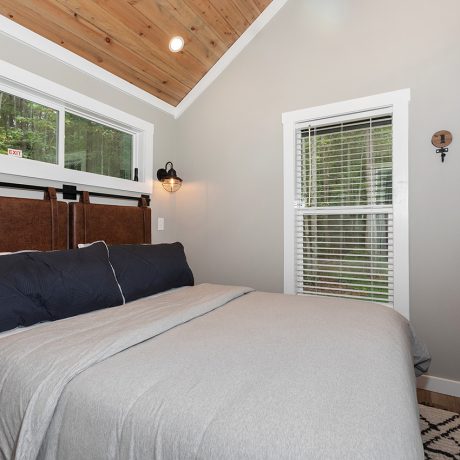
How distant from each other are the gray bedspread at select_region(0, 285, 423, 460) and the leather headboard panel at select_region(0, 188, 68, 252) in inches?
32.3

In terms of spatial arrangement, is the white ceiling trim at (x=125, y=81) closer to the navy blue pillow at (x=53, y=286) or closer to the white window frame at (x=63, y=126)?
the white window frame at (x=63, y=126)

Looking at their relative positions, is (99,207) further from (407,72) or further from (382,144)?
(407,72)

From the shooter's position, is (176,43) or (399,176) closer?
(399,176)

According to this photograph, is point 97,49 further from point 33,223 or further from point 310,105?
point 310,105

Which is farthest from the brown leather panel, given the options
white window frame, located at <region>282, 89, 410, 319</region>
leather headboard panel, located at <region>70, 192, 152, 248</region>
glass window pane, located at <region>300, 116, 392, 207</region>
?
white window frame, located at <region>282, 89, 410, 319</region>

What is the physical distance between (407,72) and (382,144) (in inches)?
21.7

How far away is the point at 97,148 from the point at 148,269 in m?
1.25

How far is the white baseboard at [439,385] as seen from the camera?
241 centimetres

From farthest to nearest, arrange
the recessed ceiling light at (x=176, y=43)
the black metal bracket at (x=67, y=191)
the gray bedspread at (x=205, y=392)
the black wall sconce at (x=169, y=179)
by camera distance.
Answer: the black wall sconce at (x=169, y=179)
the recessed ceiling light at (x=176, y=43)
the black metal bracket at (x=67, y=191)
the gray bedspread at (x=205, y=392)

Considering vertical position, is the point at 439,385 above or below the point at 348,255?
below

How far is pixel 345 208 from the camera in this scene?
282cm

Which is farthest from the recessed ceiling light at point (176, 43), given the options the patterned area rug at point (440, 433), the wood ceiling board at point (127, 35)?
the patterned area rug at point (440, 433)

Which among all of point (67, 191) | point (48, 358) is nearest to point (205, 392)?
point (48, 358)

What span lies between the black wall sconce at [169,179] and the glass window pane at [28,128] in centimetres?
103
